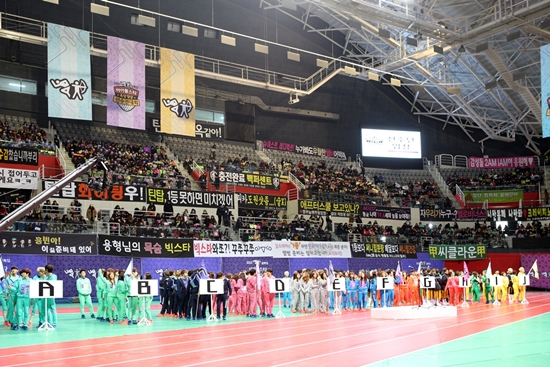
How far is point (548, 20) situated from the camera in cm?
3388

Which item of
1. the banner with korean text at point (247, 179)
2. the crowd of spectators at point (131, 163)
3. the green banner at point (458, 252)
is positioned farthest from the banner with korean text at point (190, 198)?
the green banner at point (458, 252)

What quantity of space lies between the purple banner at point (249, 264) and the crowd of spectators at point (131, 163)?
4935 millimetres

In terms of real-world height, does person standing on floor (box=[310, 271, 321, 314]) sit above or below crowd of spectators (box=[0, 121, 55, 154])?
below

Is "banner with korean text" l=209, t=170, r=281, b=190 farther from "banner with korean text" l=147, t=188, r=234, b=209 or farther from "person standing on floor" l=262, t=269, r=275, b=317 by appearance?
"person standing on floor" l=262, t=269, r=275, b=317

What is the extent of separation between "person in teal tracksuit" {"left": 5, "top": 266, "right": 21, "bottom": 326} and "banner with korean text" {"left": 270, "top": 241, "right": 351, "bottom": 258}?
1679cm

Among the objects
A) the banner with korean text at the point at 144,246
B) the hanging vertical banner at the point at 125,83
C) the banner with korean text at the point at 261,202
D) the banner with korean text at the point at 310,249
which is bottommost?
the banner with korean text at the point at 310,249

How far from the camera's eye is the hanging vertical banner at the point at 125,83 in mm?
31078

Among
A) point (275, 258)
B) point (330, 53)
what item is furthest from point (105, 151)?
point (330, 53)

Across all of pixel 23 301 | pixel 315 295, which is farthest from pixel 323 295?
pixel 23 301

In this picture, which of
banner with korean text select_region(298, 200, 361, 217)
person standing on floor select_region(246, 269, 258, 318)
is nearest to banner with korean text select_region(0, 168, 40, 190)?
person standing on floor select_region(246, 269, 258, 318)

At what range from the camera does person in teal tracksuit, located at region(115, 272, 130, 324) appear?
19.0 meters

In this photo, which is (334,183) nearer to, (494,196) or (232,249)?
(494,196)

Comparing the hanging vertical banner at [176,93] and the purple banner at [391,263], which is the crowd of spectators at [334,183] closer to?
the purple banner at [391,263]

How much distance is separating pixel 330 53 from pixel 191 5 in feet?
36.7
